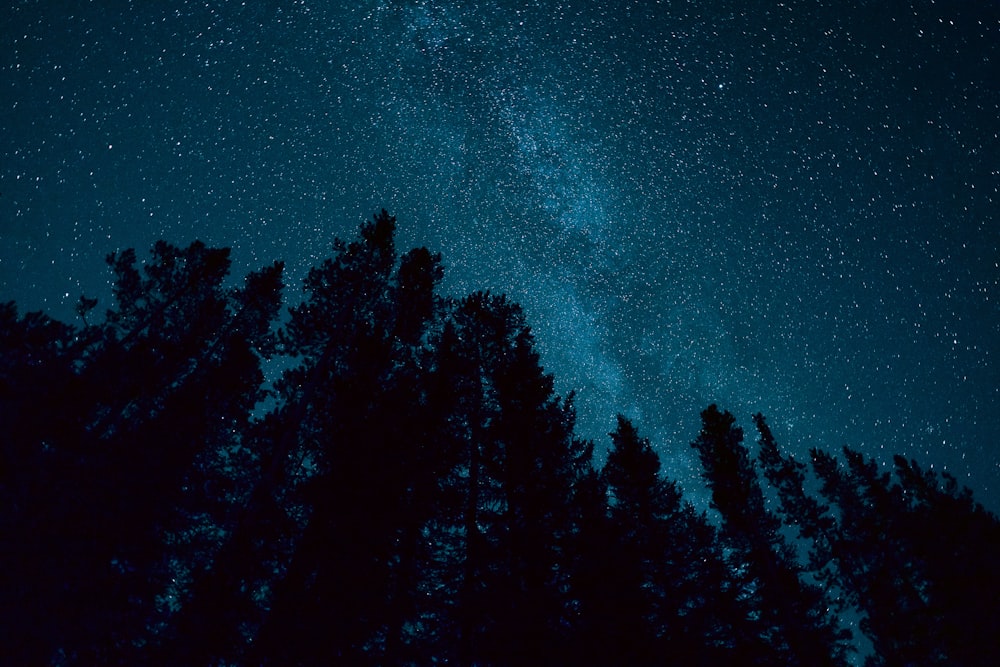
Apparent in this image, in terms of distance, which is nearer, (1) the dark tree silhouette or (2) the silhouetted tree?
(1) the dark tree silhouette

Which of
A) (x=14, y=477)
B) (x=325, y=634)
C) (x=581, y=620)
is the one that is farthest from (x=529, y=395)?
(x=14, y=477)

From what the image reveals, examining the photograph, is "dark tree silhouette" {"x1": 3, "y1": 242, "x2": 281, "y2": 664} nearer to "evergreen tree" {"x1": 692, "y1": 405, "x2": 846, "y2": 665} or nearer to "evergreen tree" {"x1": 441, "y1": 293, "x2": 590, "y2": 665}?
"evergreen tree" {"x1": 441, "y1": 293, "x2": 590, "y2": 665}

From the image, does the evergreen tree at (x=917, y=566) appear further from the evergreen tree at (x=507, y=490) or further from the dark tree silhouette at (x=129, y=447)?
the dark tree silhouette at (x=129, y=447)

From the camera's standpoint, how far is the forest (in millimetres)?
9930

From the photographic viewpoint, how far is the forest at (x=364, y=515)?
9.93 meters

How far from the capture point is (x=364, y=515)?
10.3 metres

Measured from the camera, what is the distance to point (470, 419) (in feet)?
46.8

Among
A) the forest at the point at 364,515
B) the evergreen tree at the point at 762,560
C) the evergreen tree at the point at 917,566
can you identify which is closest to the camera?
the forest at the point at 364,515

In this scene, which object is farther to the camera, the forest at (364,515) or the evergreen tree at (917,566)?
the evergreen tree at (917,566)

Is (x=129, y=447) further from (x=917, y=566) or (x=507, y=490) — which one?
(x=917, y=566)

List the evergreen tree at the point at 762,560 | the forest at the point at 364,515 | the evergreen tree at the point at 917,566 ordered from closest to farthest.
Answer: the forest at the point at 364,515, the evergreen tree at the point at 762,560, the evergreen tree at the point at 917,566

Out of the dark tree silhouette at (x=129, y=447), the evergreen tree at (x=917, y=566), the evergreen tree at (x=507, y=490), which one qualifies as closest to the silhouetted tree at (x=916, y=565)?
the evergreen tree at (x=917, y=566)

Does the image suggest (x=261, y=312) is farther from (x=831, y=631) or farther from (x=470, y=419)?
(x=831, y=631)

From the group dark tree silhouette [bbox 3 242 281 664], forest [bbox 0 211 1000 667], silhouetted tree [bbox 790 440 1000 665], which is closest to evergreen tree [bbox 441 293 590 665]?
forest [bbox 0 211 1000 667]
